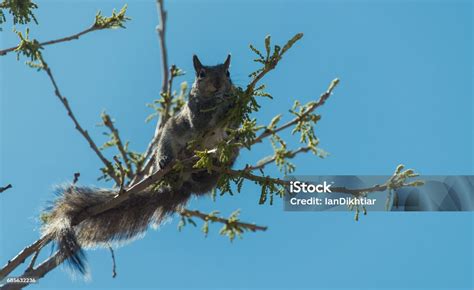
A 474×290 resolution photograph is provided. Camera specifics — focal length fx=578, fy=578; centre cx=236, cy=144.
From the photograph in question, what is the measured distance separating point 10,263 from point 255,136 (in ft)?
5.58

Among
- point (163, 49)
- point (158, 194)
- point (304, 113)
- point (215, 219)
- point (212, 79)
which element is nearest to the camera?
point (304, 113)

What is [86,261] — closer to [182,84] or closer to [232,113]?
[232,113]

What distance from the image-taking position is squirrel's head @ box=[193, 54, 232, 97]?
4773mm

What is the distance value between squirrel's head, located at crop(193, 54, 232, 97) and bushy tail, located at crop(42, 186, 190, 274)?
35.8 inches

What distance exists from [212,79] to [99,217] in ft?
4.72

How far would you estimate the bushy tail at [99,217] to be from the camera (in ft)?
13.7

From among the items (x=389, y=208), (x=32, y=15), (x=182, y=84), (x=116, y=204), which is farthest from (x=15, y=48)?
(x=389, y=208)

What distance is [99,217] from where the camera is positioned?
4.45 meters

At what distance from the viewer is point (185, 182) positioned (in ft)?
15.5

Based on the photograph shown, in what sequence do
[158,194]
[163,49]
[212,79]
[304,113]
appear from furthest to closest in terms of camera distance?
[212,79]
[158,194]
[163,49]
[304,113]

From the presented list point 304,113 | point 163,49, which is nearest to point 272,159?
point 304,113

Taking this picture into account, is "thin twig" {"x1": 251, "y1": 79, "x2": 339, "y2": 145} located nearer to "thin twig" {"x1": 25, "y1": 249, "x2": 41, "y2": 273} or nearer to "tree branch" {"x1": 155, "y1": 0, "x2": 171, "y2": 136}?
"tree branch" {"x1": 155, "y1": 0, "x2": 171, "y2": 136}

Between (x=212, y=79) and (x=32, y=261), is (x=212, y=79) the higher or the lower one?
the higher one

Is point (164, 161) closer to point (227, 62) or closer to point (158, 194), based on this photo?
point (158, 194)
